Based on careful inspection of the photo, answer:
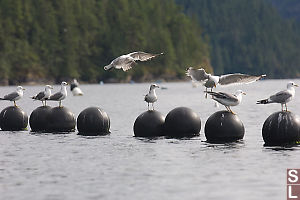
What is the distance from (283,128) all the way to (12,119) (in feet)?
57.6

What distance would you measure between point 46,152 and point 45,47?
6008 inches

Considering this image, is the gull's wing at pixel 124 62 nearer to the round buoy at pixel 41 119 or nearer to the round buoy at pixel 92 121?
the round buoy at pixel 92 121

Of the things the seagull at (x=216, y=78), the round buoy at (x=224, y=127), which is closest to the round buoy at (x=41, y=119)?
the seagull at (x=216, y=78)

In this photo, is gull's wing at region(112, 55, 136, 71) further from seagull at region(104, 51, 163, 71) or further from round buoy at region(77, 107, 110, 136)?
round buoy at region(77, 107, 110, 136)

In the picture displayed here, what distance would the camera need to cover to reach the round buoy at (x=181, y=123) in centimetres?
3872

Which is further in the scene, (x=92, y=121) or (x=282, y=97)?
(x=92, y=121)

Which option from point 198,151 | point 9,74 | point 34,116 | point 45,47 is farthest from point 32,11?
point 198,151

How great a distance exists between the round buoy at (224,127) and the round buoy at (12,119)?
44.4 ft

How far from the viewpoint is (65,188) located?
24719mm

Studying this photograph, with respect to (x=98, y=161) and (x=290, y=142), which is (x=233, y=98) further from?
(x=98, y=161)

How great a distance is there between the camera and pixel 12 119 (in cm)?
4469

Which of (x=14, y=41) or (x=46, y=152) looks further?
(x=14, y=41)

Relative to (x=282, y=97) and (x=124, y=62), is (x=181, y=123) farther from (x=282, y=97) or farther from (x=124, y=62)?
(x=282, y=97)

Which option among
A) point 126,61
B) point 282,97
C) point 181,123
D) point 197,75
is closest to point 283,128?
point 282,97
